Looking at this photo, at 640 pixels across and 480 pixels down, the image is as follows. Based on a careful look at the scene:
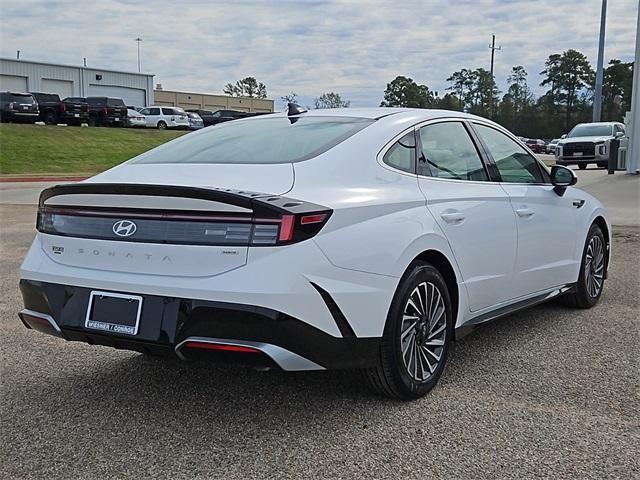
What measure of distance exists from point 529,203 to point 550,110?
282ft

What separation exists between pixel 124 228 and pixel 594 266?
13.4 feet

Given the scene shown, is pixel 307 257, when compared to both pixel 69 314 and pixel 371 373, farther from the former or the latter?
pixel 69 314

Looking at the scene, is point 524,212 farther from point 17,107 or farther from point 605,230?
point 17,107

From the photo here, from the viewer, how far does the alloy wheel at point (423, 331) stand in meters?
3.62

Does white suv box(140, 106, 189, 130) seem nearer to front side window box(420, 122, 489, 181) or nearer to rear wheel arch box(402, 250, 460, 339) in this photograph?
front side window box(420, 122, 489, 181)

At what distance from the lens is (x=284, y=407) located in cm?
363

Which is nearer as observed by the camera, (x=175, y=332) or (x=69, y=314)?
(x=175, y=332)

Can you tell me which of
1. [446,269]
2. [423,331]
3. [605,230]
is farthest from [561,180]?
[423,331]

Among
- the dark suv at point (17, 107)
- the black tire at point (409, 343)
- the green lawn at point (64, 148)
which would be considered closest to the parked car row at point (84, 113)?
the dark suv at point (17, 107)

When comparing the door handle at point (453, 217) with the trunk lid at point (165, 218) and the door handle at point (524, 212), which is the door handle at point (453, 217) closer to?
the door handle at point (524, 212)

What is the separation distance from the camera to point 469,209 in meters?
4.12

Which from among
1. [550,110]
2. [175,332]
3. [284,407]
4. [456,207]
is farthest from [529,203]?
[550,110]

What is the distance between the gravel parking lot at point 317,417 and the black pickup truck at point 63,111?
36184mm

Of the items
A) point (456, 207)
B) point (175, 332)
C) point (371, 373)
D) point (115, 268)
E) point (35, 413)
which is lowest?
point (35, 413)
